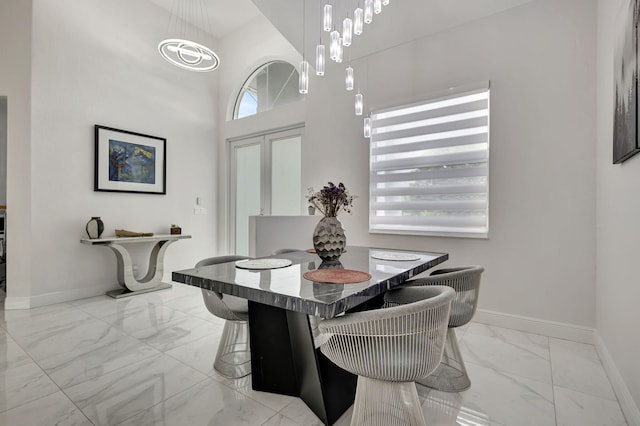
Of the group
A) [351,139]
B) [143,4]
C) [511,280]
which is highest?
[143,4]

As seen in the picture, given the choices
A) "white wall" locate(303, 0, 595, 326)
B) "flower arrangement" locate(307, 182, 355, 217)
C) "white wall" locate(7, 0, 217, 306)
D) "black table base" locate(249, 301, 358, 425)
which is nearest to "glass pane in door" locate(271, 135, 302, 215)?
"white wall" locate(7, 0, 217, 306)

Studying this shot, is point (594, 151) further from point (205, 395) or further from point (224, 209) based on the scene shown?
point (224, 209)

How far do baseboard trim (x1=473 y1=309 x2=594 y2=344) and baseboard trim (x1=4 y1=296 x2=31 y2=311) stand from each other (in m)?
4.74

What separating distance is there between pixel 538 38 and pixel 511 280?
7.00 ft

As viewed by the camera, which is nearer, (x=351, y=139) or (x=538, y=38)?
(x=538, y=38)

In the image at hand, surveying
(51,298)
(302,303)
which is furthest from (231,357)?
(51,298)

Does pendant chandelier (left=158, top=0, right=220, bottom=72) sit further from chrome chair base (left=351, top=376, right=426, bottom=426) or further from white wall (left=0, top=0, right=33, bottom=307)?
chrome chair base (left=351, top=376, right=426, bottom=426)

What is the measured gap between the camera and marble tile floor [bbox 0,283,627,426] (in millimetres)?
1556

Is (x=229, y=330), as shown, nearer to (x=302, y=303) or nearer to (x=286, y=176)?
(x=302, y=303)

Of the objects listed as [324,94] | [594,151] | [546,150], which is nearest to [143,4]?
[324,94]

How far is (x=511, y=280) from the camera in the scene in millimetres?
2732

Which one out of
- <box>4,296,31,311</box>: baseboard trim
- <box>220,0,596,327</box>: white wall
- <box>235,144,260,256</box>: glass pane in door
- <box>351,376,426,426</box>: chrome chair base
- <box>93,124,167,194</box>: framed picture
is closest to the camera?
<box>351,376,426,426</box>: chrome chair base

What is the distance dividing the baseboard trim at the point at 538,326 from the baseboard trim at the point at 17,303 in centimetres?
474

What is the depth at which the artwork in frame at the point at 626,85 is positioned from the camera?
1464mm
